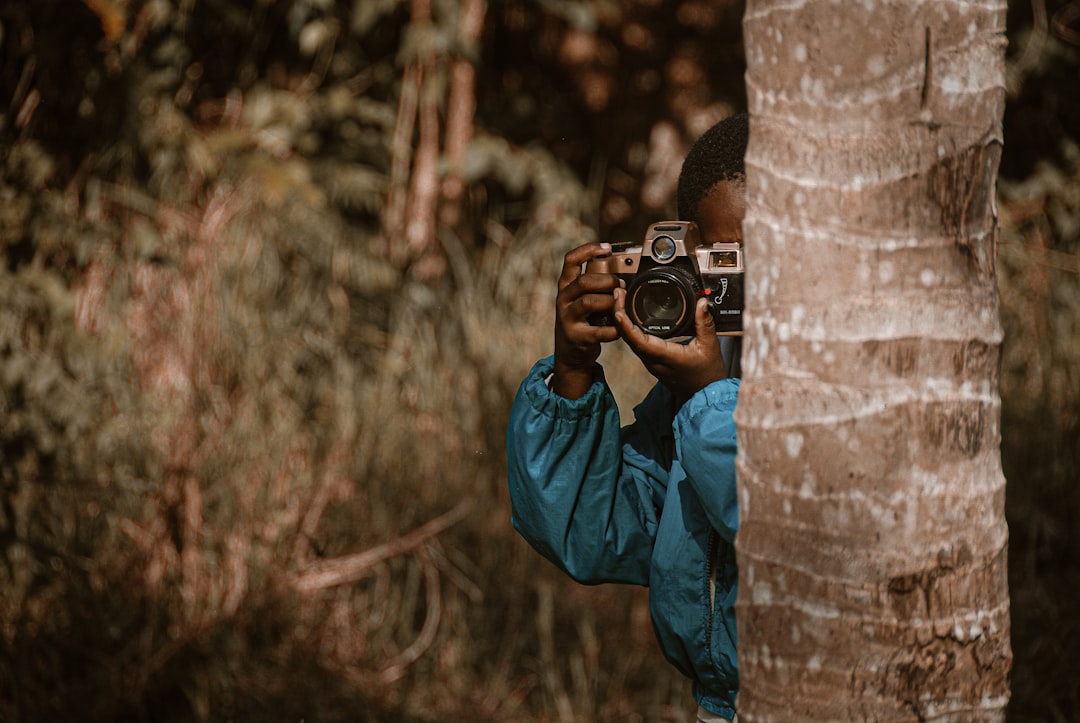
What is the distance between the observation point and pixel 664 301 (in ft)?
5.03

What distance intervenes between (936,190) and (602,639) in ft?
8.64

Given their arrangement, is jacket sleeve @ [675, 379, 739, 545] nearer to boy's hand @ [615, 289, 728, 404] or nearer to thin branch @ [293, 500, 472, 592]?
boy's hand @ [615, 289, 728, 404]

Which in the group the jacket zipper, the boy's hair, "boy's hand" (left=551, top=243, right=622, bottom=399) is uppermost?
the boy's hair

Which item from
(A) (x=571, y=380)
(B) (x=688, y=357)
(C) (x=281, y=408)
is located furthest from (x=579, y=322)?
(C) (x=281, y=408)

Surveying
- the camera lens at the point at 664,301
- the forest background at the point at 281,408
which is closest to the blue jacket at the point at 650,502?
the camera lens at the point at 664,301

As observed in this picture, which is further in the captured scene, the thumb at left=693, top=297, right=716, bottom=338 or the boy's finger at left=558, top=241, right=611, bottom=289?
the boy's finger at left=558, top=241, right=611, bottom=289

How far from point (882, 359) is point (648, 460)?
709 millimetres

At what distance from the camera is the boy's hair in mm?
1615

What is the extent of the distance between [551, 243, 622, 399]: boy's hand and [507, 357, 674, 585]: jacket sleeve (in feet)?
0.08

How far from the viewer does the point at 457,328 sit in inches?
165

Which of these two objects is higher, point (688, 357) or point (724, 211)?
point (724, 211)

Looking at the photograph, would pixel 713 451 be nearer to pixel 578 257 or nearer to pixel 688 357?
pixel 688 357

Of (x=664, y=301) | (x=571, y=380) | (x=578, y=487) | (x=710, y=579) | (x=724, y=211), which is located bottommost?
(x=710, y=579)

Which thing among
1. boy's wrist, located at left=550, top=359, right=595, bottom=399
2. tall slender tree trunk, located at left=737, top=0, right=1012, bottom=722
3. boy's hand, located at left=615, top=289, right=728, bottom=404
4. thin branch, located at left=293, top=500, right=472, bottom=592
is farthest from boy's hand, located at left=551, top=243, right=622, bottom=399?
thin branch, located at left=293, top=500, right=472, bottom=592
